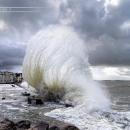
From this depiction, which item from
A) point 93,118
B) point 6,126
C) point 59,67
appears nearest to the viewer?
point 6,126

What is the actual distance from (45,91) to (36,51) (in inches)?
384

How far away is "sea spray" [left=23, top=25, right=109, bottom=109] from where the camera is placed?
38531 mm

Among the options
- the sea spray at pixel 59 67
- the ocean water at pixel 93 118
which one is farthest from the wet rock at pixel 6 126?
the sea spray at pixel 59 67

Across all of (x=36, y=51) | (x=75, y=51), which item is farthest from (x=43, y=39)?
(x=75, y=51)

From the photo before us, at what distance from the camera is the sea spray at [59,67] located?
126 ft

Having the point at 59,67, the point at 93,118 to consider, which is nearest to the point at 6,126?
the point at 93,118

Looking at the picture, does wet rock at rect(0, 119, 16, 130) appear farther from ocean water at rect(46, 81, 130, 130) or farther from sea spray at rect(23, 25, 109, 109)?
sea spray at rect(23, 25, 109, 109)

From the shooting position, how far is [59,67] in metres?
41.9

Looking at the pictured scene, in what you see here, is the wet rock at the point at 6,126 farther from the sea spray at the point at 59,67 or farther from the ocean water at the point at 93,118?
the sea spray at the point at 59,67

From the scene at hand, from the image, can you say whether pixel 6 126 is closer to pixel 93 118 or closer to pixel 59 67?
pixel 93 118

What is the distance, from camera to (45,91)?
1507 inches

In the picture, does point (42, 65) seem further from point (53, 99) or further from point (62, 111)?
point (62, 111)

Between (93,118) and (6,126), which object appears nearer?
(6,126)

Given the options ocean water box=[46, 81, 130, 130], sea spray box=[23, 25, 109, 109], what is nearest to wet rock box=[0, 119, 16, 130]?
ocean water box=[46, 81, 130, 130]
